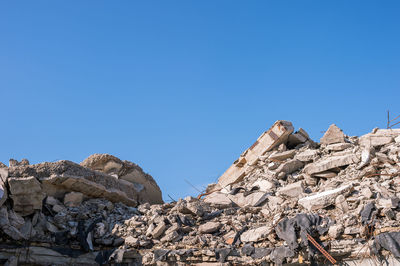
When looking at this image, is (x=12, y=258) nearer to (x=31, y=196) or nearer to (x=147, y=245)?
(x=31, y=196)

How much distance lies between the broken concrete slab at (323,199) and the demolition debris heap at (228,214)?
0.8 inches

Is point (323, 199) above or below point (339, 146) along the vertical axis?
below

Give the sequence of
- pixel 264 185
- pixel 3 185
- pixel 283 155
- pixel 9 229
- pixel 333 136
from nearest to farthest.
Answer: pixel 9 229, pixel 3 185, pixel 264 185, pixel 333 136, pixel 283 155

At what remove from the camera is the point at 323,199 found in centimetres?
809

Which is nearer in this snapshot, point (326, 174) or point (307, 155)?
point (326, 174)

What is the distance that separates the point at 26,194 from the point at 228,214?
4441mm

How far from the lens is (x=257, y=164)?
1174 cm

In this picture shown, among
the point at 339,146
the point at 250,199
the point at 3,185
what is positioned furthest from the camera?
the point at 339,146

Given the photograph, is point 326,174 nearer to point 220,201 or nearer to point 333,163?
point 333,163

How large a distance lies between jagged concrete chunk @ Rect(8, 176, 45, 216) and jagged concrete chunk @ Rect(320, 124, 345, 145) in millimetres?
7237

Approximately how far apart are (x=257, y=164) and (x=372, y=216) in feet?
16.1

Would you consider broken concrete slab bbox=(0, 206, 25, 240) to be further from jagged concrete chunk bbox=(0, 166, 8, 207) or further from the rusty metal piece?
the rusty metal piece

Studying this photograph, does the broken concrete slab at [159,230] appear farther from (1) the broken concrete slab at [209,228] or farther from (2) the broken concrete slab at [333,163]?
(2) the broken concrete slab at [333,163]

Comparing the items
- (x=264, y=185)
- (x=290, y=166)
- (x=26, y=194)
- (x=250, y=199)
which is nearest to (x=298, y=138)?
(x=290, y=166)
